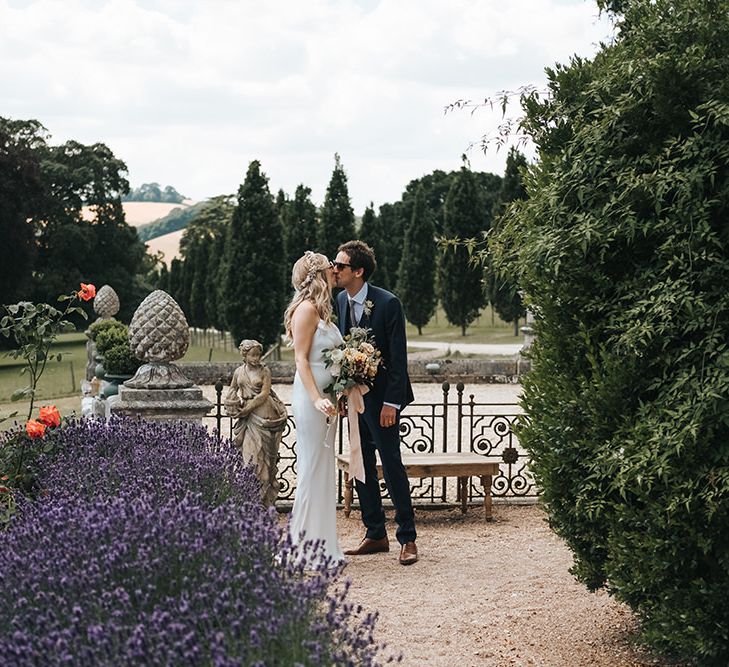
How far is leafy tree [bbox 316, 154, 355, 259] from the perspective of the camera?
35750 mm

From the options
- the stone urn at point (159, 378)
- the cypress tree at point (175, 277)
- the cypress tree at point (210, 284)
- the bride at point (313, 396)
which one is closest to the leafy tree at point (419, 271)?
the cypress tree at point (210, 284)

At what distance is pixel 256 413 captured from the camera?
26.1 ft

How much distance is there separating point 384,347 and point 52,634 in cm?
433

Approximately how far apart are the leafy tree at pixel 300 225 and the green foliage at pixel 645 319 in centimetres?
3319

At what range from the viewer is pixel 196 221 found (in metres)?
66.3

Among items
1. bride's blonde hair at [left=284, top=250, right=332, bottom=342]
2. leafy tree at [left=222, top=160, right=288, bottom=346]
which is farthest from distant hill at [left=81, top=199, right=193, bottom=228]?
bride's blonde hair at [left=284, top=250, right=332, bottom=342]

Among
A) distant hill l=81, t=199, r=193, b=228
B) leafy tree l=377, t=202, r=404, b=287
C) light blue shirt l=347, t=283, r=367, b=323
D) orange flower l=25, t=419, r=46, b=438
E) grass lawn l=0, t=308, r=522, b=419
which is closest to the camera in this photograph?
orange flower l=25, t=419, r=46, b=438

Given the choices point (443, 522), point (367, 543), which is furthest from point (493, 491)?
point (367, 543)

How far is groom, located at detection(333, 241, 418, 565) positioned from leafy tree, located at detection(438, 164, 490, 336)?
26.9 meters

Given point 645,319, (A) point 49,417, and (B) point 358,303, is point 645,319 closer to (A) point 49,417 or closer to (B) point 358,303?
(B) point 358,303

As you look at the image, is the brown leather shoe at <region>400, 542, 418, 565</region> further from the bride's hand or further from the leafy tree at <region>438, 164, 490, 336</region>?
the leafy tree at <region>438, 164, 490, 336</region>

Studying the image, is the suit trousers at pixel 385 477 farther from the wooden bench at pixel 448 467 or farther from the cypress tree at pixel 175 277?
the cypress tree at pixel 175 277

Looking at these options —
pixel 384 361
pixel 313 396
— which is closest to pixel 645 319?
pixel 313 396

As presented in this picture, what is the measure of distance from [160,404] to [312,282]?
164 cm
